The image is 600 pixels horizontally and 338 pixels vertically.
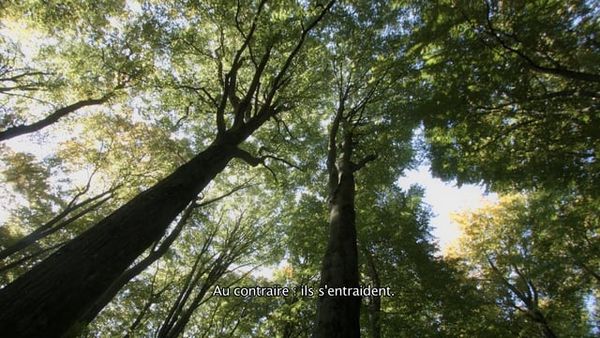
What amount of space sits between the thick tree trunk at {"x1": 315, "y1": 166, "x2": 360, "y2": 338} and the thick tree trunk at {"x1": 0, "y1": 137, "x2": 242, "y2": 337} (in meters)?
2.52

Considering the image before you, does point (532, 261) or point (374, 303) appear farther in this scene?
point (532, 261)

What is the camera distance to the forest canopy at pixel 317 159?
194 inches

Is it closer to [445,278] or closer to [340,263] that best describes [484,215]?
[445,278]

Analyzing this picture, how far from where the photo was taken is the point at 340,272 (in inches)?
176

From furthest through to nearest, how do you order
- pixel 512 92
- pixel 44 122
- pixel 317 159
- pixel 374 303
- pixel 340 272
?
pixel 317 159 → pixel 44 122 → pixel 374 303 → pixel 512 92 → pixel 340 272

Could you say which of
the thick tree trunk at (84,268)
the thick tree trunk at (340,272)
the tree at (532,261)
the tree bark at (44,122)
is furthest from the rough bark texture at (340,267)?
the tree bark at (44,122)

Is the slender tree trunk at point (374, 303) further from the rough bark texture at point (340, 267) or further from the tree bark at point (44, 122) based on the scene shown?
the tree bark at point (44, 122)

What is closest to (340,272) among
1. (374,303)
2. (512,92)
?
(512,92)

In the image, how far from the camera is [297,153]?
12195mm

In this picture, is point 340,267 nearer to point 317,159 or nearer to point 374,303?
point 374,303

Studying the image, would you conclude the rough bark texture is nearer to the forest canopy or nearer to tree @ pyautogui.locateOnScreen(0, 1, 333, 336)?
the forest canopy

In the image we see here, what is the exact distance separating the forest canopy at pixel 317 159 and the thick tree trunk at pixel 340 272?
0.03 metres

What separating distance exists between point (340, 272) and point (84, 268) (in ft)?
10.5

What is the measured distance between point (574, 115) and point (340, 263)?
5697 mm
